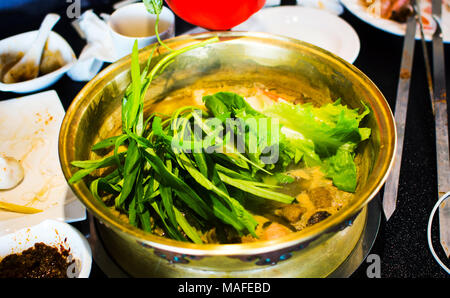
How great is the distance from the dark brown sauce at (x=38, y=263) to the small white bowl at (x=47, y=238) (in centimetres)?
1

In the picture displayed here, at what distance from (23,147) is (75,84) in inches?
11.4

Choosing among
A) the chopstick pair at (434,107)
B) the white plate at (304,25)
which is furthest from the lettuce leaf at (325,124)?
the white plate at (304,25)

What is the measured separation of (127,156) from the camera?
80 centimetres

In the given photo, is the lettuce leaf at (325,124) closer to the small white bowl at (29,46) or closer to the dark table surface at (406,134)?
the dark table surface at (406,134)

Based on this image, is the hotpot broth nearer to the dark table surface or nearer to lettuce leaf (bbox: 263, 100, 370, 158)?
lettuce leaf (bbox: 263, 100, 370, 158)

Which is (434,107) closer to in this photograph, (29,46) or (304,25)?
(304,25)

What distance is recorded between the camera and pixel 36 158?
1.06 metres

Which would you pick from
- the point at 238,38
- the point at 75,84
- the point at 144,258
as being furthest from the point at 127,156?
the point at 75,84

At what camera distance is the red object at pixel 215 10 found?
0.98 meters

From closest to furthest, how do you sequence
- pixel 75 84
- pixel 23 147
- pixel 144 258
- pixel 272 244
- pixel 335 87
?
pixel 272 244, pixel 144 258, pixel 335 87, pixel 23 147, pixel 75 84

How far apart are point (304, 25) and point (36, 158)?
3.58 feet

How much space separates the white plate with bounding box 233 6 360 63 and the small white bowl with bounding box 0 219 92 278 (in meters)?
0.93

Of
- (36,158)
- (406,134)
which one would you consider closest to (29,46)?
(36,158)
